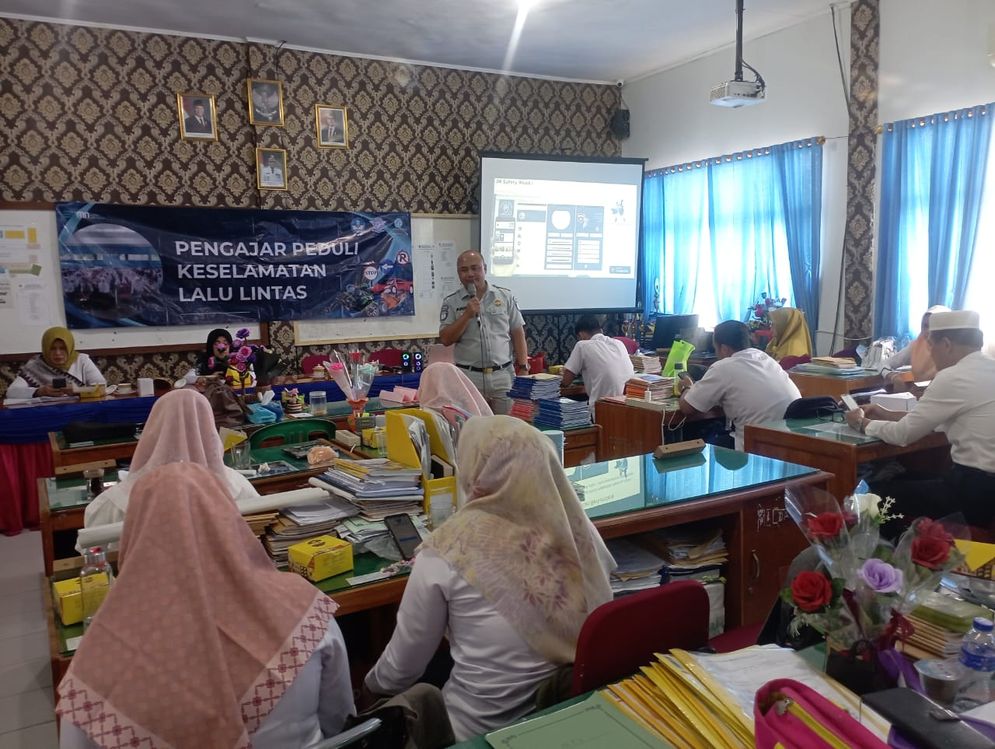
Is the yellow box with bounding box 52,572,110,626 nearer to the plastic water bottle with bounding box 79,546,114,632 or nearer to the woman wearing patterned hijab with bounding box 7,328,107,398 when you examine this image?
the plastic water bottle with bounding box 79,546,114,632

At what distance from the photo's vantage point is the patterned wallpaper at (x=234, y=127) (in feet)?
18.4

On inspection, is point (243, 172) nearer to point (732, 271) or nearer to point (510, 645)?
point (732, 271)

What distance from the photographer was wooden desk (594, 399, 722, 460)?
445cm

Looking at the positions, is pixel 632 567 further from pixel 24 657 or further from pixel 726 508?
pixel 24 657

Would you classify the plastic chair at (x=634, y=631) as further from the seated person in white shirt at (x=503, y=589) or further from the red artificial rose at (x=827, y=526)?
the red artificial rose at (x=827, y=526)

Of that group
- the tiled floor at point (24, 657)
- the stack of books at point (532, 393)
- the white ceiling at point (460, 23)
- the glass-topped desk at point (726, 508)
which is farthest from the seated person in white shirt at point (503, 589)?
the white ceiling at point (460, 23)

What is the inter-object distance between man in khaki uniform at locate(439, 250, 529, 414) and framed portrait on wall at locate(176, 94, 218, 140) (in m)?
2.67

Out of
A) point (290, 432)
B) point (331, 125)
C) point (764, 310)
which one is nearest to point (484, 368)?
point (290, 432)

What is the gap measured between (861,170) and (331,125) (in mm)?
4463

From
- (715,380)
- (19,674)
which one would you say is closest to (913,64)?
(715,380)

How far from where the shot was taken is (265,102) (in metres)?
6.29

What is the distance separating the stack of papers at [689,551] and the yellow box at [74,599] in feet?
5.60

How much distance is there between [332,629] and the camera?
150cm

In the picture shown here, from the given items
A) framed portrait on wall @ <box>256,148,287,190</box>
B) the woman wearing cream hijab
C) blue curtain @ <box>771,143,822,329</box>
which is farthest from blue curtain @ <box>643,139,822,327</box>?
framed portrait on wall @ <box>256,148,287,190</box>
